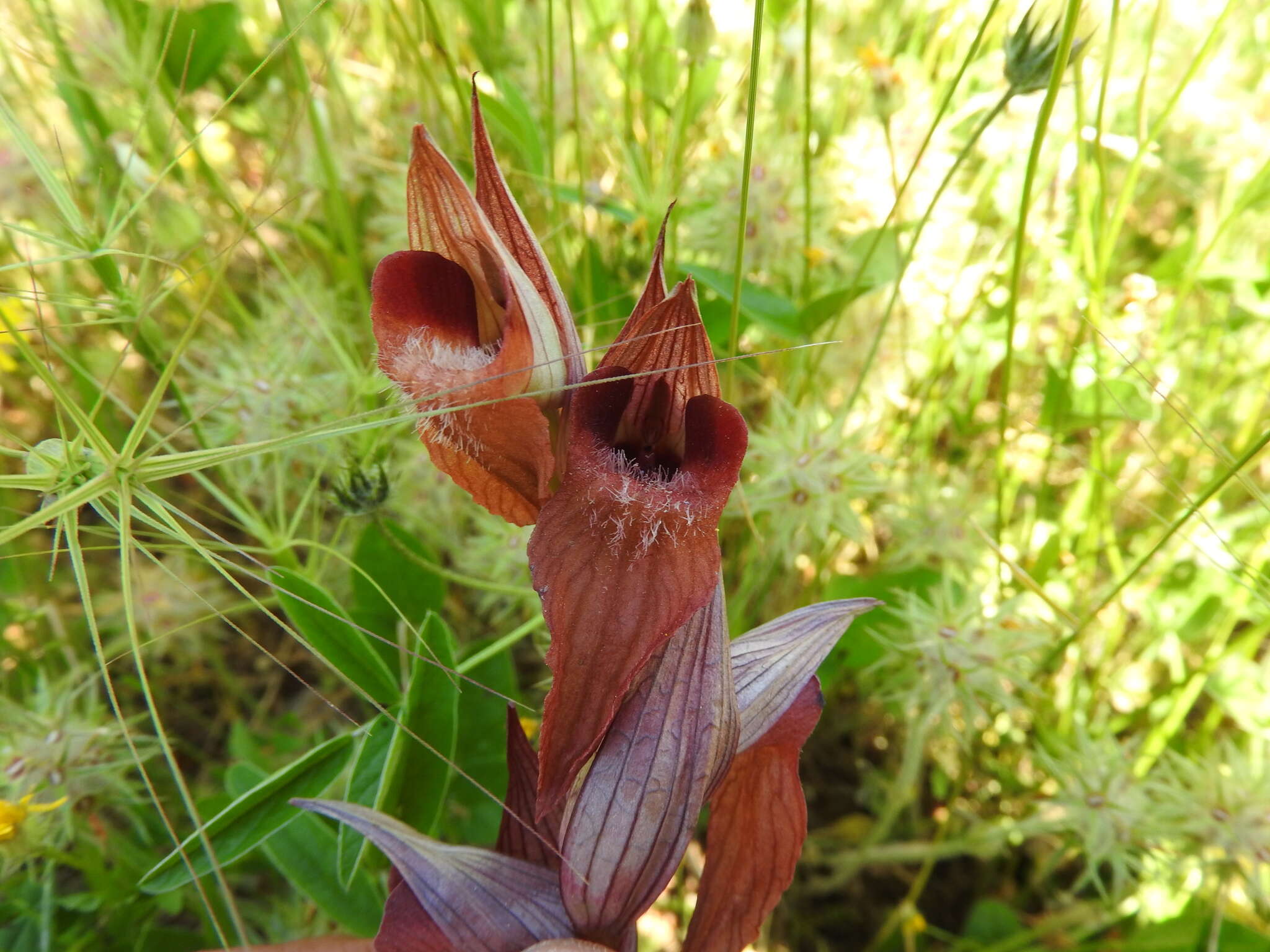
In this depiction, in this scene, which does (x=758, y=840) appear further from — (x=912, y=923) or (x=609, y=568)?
(x=912, y=923)

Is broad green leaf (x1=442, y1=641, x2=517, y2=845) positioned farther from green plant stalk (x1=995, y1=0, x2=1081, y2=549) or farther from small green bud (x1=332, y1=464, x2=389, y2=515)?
green plant stalk (x1=995, y1=0, x2=1081, y2=549)

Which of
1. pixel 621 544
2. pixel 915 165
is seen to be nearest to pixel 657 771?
pixel 621 544

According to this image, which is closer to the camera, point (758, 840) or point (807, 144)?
point (758, 840)

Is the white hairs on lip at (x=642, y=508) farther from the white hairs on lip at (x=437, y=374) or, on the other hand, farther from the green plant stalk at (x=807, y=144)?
the green plant stalk at (x=807, y=144)

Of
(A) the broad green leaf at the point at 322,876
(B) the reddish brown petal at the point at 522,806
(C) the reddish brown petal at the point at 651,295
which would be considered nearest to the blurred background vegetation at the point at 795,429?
(A) the broad green leaf at the point at 322,876

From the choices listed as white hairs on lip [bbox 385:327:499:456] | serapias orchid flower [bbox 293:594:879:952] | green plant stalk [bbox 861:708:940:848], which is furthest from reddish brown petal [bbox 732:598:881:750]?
green plant stalk [bbox 861:708:940:848]
